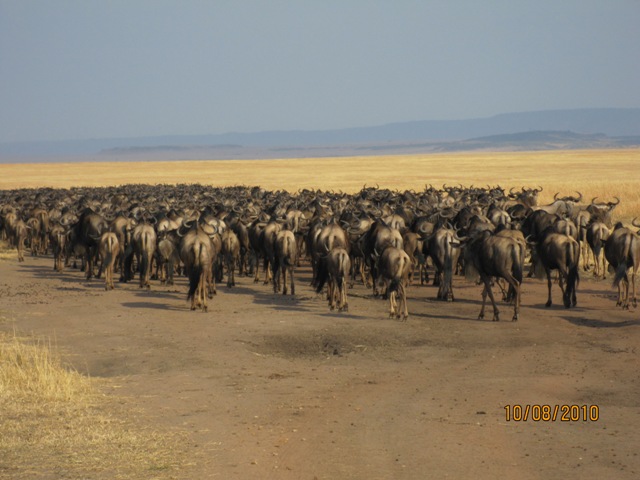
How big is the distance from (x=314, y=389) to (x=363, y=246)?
34.1 ft

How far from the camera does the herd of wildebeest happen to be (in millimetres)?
20375

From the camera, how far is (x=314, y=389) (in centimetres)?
1369

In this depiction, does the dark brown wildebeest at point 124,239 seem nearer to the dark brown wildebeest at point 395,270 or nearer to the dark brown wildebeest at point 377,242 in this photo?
the dark brown wildebeest at point 377,242

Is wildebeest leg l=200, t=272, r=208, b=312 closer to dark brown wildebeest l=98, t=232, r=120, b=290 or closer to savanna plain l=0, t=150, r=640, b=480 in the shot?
savanna plain l=0, t=150, r=640, b=480

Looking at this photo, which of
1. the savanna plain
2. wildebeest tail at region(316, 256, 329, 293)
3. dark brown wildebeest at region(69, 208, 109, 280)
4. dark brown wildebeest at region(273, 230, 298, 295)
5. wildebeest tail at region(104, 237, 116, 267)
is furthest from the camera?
dark brown wildebeest at region(69, 208, 109, 280)

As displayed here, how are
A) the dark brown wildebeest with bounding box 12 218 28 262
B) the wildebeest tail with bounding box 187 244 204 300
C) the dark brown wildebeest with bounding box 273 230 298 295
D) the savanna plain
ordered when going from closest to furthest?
the savanna plain < the wildebeest tail with bounding box 187 244 204 300 < the dark brown wildebeest with bounding box 273 230 298 295 < the dark brown wildebeest with bounding box 12 218 28 262

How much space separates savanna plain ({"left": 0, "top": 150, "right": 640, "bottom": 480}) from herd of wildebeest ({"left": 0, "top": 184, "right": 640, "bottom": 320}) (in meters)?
0.81

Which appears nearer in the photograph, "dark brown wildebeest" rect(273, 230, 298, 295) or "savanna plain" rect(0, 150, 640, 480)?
"savanna plain" rect(0, 150, 640, 480)

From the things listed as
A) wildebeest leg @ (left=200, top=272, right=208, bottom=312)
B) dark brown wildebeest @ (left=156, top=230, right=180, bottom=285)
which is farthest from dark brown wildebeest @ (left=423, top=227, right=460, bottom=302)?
dark brown wildebeest @ (left=156, top=230, right=180, bottom=285)

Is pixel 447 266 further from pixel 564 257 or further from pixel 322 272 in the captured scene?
pixel 322 272

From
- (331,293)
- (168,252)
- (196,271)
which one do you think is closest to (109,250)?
(168,252)

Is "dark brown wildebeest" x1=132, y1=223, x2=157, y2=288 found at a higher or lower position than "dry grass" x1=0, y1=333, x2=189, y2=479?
higher

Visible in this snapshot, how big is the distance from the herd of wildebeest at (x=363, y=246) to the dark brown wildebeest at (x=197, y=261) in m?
0.02

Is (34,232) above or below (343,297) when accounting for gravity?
above
